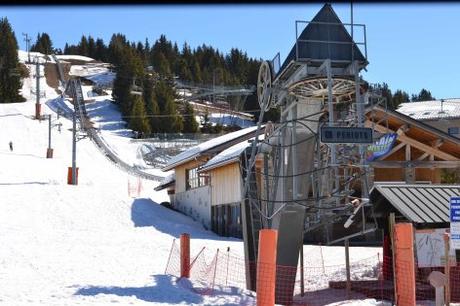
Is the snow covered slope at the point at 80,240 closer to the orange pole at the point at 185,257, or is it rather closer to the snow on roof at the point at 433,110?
the orange pole at the point at 185,257

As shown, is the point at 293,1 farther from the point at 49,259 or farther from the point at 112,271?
the point at 49,259

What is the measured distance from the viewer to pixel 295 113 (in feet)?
Answer: 53.1

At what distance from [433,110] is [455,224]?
52.7 meters

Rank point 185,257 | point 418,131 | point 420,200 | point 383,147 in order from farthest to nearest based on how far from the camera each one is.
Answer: point 418,131
point 383,147
point 185,257
point 420,200

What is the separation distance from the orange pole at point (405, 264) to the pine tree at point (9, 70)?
98.2 m

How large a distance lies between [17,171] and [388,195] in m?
34.9

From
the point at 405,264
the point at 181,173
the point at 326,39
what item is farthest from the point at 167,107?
the point at 405,264

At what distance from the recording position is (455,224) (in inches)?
420

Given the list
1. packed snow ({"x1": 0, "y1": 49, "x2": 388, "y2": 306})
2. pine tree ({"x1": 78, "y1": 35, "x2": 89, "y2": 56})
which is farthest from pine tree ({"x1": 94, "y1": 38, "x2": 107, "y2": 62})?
packed snow ({"x1": 0, "y1": 49, "x2": 388, "y2": 306})

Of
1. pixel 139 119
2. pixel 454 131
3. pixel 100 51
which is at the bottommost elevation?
pixel 454 131

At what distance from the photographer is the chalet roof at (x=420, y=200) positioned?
1433cm

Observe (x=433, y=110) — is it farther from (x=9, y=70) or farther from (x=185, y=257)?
(x=9, y=70)

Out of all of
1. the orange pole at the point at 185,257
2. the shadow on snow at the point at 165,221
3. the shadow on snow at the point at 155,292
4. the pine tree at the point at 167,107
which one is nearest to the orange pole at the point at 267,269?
the shadow on snow at the point at 155,292

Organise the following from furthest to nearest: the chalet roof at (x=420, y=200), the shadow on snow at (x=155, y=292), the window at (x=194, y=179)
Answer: the window at (x=194, y=179) < the shadow on snow at (x=155, y=292) < the chalet roof at (x=420, y=200)
